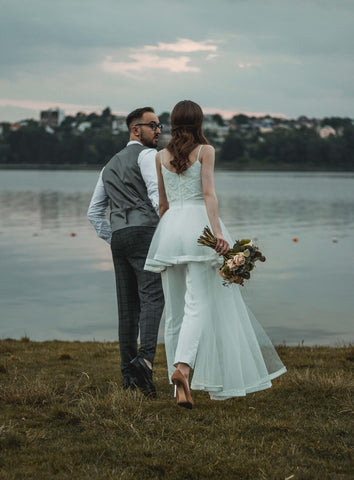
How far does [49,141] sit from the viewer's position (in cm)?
14175

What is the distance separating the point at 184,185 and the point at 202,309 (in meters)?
0.78

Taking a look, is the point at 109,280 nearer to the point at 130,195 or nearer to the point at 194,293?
the point at 130,195

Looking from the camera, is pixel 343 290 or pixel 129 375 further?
pixel 343 290

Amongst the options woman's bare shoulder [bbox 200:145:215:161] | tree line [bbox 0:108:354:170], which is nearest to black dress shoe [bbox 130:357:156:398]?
woman's bare shoulder [bbox 200:145:215:161]

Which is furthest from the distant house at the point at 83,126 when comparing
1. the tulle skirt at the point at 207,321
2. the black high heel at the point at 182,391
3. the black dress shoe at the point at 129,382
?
the black high heel at the point at 182,391

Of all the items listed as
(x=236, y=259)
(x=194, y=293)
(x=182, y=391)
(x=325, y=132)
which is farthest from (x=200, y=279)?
(x=325, y=132)

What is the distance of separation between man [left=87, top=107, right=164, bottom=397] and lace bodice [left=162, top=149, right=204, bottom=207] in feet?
1.13

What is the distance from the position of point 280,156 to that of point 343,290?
110m

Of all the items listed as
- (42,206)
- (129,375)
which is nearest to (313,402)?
(129,375)

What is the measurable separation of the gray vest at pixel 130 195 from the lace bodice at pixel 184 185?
43 centimetres

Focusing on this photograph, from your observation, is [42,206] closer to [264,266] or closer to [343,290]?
[264,266]

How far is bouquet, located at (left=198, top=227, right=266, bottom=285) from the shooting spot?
443cm

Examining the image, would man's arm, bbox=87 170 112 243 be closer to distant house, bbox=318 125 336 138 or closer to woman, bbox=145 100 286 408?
woman, bbox=145 100 286 408

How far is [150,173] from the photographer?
5.14 meters
